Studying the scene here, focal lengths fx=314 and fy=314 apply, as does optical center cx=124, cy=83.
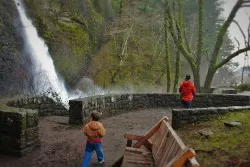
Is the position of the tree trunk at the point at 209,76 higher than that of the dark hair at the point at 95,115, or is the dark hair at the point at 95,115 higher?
the tree trunk at the point at 209,76

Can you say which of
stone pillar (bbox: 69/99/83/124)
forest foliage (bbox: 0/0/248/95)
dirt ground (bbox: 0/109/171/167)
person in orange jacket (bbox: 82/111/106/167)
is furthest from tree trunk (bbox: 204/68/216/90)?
person in orange jacket (bbox: 82/111/106/167)

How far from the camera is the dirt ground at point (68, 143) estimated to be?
22.7 feet

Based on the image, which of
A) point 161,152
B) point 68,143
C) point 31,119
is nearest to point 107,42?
point 68,143

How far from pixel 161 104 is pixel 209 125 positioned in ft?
26.1

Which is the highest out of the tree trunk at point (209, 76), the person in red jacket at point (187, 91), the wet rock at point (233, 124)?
the tree trunk at point (209, 76)

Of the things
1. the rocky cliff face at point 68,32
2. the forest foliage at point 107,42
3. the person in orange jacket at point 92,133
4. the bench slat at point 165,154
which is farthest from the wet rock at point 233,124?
the rocky cliff face at point 68,32

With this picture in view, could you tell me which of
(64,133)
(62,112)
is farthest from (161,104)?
(64,133)

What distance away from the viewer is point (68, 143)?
840 centimetres

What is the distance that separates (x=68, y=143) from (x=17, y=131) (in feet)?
5.19

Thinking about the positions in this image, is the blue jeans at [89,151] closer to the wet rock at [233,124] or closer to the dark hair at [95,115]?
the dark hair at [95,115]

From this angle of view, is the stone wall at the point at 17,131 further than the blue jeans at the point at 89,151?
Yes

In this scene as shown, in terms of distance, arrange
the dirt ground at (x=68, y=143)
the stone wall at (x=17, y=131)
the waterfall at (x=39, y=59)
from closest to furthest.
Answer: the dirt ground at (x=68, y=143), the stone wall at (x=17, y=131), the waterfall at (x=39, y=59)

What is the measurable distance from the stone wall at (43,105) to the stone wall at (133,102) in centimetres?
187

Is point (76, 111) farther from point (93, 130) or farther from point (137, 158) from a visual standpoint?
point (137, 158)
